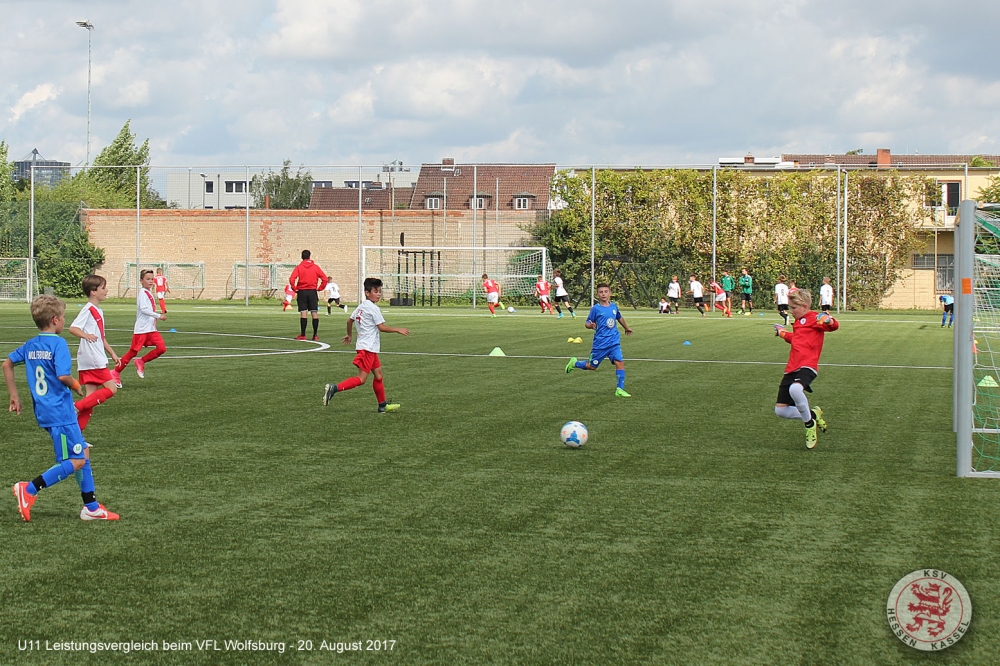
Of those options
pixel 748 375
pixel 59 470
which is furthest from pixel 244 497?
pixel 748 375

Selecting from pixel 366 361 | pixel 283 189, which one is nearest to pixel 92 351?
→ pixel 366 361

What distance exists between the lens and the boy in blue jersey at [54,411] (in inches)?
255

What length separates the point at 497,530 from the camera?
20.9 feet

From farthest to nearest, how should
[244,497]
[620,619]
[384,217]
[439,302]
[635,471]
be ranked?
[384,217], [439,302], [635,471], [244,497], [620,619]

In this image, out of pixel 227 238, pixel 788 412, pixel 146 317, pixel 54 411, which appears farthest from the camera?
pixel 227 238

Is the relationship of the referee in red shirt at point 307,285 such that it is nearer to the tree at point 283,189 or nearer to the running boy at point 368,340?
the running boy at point 368,340

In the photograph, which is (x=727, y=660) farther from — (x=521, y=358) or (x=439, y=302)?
(x=439, y=302)

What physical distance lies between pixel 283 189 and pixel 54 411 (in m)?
68.8

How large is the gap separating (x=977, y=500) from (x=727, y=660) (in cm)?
380

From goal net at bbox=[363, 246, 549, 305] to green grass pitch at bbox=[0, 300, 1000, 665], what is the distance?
35271 millimetres

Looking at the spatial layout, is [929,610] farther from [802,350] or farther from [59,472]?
[802,350]

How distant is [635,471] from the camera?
836cm

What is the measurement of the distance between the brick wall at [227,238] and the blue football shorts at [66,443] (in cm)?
4600

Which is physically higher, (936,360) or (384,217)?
(384,217)
